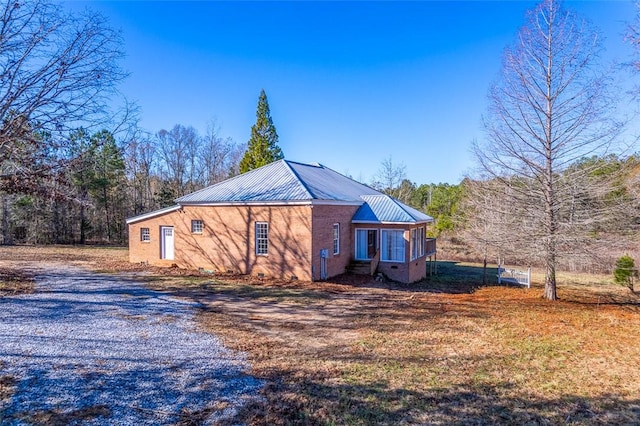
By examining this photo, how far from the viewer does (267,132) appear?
3891cm

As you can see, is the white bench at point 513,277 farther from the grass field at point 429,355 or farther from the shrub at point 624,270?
the grass field at point 429,355

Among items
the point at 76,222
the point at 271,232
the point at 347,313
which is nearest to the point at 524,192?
the point at 347,313

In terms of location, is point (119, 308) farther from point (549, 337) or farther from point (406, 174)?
point (406, 174)

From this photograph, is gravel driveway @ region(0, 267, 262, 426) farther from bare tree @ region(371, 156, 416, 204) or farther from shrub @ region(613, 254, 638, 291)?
bare tree @ region(371, 156, 416, 204)

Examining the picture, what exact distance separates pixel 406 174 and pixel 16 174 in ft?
133

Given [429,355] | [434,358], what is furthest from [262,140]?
[434,358]

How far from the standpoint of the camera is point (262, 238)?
1698 centimetres

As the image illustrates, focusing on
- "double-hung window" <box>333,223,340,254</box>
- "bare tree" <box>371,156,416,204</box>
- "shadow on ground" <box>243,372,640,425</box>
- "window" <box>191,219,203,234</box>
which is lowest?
"shadow on ground" <box>243,372,640,425</box>

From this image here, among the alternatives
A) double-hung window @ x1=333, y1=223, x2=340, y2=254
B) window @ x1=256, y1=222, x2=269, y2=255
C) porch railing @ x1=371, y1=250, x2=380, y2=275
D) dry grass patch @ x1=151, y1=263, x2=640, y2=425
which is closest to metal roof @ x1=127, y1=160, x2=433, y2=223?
window @ x1=256, y1=222, x2=269, y2=255

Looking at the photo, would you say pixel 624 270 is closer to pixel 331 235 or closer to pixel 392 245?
pixel 392 245

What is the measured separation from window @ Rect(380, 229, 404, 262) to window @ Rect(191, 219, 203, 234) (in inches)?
362

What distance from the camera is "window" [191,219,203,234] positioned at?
18547 millimetres

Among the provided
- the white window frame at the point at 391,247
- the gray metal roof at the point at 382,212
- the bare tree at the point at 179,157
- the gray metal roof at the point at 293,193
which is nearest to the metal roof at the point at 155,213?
the gray metal roof at the point at 293,193

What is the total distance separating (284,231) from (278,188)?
2.33 m
